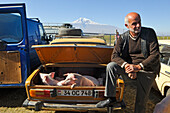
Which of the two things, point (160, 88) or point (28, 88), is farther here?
point (160, 88)

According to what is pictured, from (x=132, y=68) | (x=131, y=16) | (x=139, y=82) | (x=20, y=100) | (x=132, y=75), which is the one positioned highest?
(x=131, y=16)

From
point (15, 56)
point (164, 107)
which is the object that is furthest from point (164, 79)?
point (15, 56)

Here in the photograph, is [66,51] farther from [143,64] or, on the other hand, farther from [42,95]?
[143,64]

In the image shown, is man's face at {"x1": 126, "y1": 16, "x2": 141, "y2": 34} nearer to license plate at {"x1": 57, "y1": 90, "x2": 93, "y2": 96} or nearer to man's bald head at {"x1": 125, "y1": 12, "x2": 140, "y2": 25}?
man's bald head at {"x1": 125, "y1": 12, "x2": 140, "y2": 25}

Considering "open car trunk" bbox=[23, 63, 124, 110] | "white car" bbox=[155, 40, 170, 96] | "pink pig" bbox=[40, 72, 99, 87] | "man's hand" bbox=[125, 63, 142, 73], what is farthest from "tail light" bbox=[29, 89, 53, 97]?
"white car" bbox=[155, 40, 170, 96]

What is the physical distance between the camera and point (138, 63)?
2.56 metres

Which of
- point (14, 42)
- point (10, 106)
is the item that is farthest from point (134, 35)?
Result: point (10, 106)

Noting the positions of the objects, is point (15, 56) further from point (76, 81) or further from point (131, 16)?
point (131, 16)

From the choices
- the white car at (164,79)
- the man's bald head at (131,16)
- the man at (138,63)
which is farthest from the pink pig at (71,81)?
the white car at (164,79)

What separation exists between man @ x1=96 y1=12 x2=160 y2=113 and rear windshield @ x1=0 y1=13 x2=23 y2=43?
103 inches

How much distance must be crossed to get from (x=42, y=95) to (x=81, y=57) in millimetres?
1308

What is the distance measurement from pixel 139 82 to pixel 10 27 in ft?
11.8

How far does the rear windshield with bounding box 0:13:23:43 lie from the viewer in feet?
11.8

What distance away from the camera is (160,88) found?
359cm
